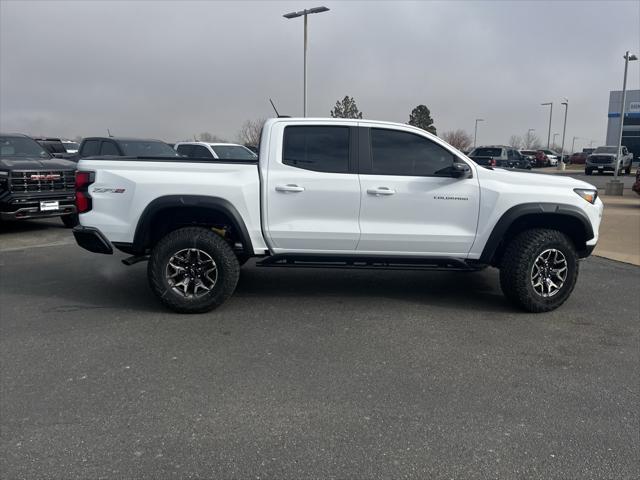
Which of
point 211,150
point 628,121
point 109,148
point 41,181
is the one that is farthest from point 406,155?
point 628,121

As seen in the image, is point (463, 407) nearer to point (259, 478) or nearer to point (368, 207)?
point (259, 478)

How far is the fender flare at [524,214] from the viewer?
516cm

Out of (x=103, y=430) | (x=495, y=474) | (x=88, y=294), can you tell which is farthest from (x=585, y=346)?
(x=88, y=294)

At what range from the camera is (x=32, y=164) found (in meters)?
9.68

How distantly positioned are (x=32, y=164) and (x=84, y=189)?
5532 millimetres

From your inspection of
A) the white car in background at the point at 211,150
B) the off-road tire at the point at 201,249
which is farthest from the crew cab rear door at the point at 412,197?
the white car in background at the point at 211,150

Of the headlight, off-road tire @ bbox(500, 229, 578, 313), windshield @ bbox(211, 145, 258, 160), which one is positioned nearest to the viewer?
off-road tire @ bbox(500, 229, 578, 313)

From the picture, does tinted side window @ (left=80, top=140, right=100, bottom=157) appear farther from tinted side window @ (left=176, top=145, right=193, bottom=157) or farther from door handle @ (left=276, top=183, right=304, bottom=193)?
door handle @ (left=276, top=183, right=304, bottom=193)

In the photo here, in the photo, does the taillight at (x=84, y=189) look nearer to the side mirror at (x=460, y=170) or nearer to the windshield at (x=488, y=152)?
the side mirror at (x=460, y=170)

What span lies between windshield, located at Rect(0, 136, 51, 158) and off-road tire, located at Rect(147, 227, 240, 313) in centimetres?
690

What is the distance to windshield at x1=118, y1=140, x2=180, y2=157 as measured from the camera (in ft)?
37.5

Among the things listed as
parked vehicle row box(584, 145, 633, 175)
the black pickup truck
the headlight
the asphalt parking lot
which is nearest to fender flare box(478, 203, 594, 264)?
the headlight

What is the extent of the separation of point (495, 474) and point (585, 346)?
230cm

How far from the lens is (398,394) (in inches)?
141
